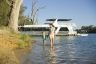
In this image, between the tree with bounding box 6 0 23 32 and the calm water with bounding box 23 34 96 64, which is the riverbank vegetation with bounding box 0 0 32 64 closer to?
the tree with bounding box 6 0 23 32

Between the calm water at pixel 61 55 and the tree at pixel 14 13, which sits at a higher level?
the tree at pixel 14 13

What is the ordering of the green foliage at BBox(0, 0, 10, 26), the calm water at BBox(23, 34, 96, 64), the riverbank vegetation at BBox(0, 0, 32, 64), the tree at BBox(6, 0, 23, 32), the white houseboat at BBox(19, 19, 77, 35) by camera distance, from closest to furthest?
the riverbank vegetation at BBox(0, 0, 32, 64) < the calm water at BBox(23, 34, 96, 64) < the tree at BBox(6, 0, 23, 32) < the green foliage at BBox(0, 0, 10, 26) < the white houseboat at BBox(19, 19, 77, 35)

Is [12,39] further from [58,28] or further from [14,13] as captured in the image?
[58,28]

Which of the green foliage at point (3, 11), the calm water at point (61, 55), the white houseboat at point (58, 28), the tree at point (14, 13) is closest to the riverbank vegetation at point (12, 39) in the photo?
the tree at point (14, 13)

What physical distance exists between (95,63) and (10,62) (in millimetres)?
4036

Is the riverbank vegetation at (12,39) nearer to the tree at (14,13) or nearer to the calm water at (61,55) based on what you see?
the tree at (14,13)

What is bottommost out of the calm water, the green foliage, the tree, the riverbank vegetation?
the calm water

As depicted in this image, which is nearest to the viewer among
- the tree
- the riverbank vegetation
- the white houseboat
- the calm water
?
the riverbank vegetation

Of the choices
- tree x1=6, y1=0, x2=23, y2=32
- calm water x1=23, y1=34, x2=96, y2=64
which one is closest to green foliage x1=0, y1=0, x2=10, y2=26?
tree x1=6, y1=0, x2=23, y2=32

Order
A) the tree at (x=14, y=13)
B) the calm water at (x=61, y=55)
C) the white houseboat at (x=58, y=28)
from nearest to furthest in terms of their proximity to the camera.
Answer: the calm water at (x=61, y=55), the tree at (x=14, y=13), the white houseboat at (x=58, y=28)

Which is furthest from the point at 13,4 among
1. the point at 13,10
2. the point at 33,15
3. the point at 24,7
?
the point at 33,15

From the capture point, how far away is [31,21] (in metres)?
75.2

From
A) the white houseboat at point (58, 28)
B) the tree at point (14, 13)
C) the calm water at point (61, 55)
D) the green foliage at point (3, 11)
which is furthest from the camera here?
the white houseboat at point (58, 28)

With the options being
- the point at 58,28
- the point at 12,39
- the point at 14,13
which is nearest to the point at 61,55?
the point at 12,39
